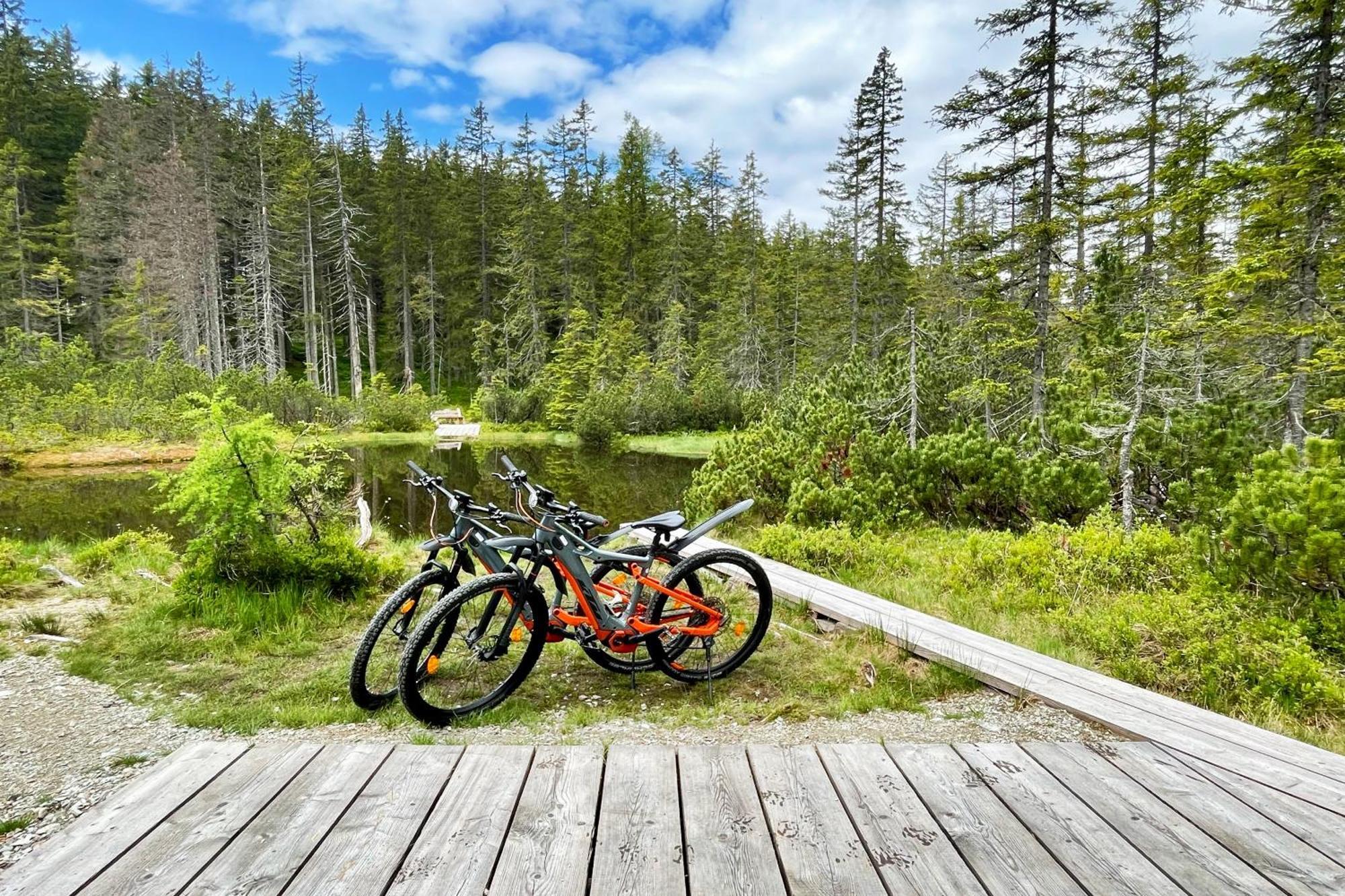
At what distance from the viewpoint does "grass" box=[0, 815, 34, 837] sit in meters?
2.33

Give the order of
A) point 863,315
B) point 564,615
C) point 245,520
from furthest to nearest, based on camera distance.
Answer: point 863,315, point 245,520, point 564,615

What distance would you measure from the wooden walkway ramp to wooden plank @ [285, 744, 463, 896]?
2852 millimetres

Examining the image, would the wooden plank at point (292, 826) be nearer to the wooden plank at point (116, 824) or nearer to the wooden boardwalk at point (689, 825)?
the wooden boardwalk at point (689, 825)

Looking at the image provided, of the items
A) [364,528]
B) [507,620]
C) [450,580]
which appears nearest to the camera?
[507,620]

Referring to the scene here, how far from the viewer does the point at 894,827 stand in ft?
6.69

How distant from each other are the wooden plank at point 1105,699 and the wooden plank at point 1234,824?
24cm

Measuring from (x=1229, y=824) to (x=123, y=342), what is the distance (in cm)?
4474

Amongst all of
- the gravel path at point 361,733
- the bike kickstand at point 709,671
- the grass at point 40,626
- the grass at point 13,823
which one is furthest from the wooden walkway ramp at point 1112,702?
the grass at point 40,626

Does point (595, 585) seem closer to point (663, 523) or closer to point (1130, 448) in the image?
point (663, 523)

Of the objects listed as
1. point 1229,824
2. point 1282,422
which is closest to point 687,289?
point 1282,422

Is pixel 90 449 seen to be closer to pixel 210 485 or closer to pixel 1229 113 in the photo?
pixel 210 485

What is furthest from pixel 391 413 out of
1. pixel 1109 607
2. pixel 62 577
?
pixel 1109 607

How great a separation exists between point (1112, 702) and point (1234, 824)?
3.67 feet

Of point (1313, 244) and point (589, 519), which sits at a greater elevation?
point (1313, 244)
